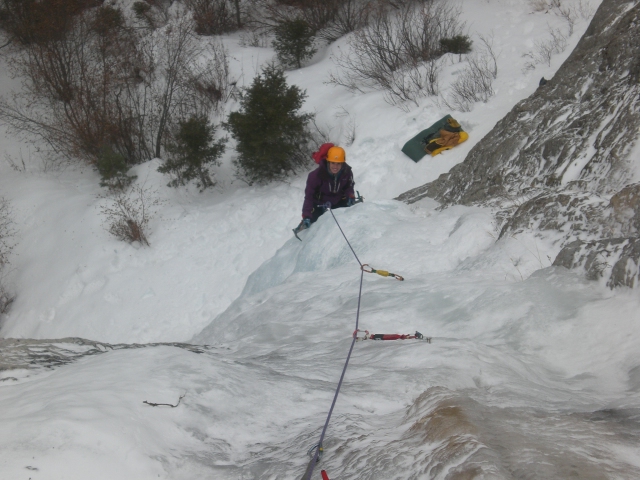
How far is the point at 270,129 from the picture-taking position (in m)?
9.93

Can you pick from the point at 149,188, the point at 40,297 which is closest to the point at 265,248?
the point at 149,188

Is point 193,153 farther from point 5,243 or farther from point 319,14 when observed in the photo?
point 319,14

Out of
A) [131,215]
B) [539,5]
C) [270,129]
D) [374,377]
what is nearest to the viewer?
[374,377]

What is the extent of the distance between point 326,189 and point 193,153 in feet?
18.0

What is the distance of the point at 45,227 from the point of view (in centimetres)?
1094

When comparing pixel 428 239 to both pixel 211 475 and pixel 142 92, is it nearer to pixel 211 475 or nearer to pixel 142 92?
pixel 211 475

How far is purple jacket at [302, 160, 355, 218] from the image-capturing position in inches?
236

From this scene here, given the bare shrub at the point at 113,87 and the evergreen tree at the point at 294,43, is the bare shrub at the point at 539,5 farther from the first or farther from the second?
the bare shrub at the point at 113,87

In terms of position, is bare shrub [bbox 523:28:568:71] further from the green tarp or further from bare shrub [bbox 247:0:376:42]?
bare shrub [bbox 247:0:376:42]

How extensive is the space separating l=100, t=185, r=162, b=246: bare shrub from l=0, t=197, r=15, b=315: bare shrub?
2201 millimetres

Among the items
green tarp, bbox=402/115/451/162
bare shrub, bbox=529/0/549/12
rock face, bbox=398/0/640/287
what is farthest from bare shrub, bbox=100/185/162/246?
bare shrub, bbox=529/0/549/12

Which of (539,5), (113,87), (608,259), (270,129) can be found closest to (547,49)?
(539,5)

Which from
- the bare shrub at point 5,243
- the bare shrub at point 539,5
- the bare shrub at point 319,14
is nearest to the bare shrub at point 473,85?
the bare shrub at point 539,5

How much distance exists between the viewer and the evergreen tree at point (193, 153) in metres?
10.6
